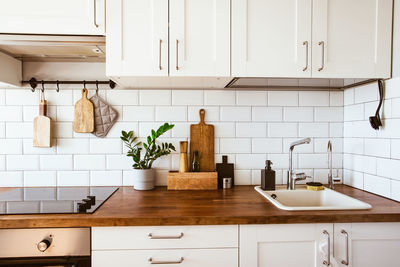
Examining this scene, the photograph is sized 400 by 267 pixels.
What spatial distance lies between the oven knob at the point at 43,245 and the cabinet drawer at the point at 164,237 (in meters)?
0.19

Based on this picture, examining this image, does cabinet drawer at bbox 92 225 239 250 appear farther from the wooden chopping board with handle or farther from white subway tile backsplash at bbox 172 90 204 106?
white subway tile backsplash at bbox 172 90 204 106

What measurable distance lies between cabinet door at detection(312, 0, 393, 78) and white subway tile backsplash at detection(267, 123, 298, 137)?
47cm

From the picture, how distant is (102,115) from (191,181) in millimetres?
743

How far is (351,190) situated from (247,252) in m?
0.90

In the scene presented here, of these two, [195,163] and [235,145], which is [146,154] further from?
[235,145]

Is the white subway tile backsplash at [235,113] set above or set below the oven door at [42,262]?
above

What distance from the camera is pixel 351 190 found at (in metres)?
1.63

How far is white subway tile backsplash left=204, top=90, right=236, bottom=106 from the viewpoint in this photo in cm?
178

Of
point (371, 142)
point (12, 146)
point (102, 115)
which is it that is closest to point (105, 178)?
point (102, 115)

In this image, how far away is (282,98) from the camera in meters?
1.80

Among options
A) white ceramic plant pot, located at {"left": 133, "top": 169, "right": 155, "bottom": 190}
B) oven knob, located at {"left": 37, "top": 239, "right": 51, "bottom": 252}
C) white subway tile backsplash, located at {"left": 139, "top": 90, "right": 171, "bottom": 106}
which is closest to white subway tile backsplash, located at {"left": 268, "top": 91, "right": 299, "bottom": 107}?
white subway tile backsplash, located at {"left": 139, "top": 90, "right": 171, "bottom": 106}

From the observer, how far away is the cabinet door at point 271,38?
54.7 inches

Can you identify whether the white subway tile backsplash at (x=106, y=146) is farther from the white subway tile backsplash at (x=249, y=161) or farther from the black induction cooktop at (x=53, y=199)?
the white subway tile backsplash at (x=249, y=161)

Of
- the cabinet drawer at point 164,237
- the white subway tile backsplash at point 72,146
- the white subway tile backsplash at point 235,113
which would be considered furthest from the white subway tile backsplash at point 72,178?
the white subway tile backsplash at point 235,113
